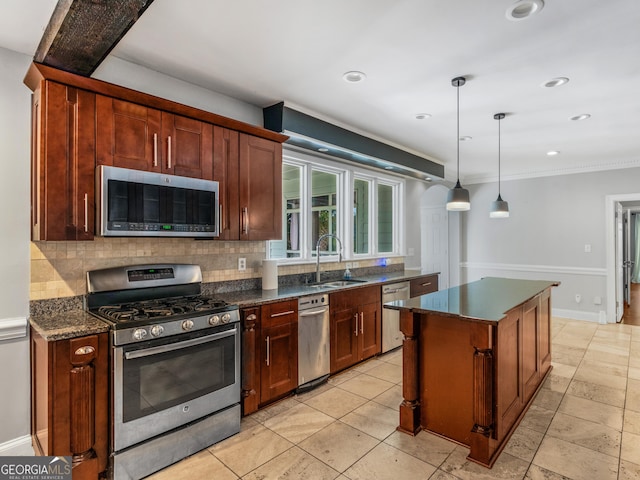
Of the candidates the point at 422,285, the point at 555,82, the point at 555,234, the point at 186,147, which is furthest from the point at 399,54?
the point at 555,234

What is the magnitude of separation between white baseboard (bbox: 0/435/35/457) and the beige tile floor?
0.85 metres

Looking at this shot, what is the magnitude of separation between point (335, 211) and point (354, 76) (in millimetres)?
2045

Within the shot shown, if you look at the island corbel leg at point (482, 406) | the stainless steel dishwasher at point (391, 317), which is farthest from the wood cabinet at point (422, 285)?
the island corbel leg at point (482, 406)

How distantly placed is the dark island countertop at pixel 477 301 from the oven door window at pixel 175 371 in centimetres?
121

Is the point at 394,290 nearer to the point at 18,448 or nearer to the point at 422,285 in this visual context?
the point at 422,285

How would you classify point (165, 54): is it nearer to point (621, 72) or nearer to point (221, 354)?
point (221, 354)

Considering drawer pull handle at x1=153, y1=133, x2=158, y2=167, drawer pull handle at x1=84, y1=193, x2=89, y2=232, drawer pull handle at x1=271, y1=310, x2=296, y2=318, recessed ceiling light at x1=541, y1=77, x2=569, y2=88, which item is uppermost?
recessed ceiling light at x1=541, y1=77, x2=569, y2=88

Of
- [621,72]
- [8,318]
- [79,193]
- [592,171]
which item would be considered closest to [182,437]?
[8,318]

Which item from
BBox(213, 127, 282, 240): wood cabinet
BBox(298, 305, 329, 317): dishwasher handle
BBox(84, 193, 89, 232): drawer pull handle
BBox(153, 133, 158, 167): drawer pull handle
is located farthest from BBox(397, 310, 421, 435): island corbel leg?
BBox(84, 193, 89, 232): drawer pull handle

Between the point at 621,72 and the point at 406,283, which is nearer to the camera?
the point at 621,72

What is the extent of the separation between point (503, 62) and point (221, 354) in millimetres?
2829

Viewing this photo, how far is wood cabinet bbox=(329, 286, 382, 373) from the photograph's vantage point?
350cm

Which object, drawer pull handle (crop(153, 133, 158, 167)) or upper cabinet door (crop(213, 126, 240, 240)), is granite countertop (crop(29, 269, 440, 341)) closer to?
upper cabinet door (crop(213, 126, 240, 240))

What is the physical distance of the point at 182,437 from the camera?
2.26 m
